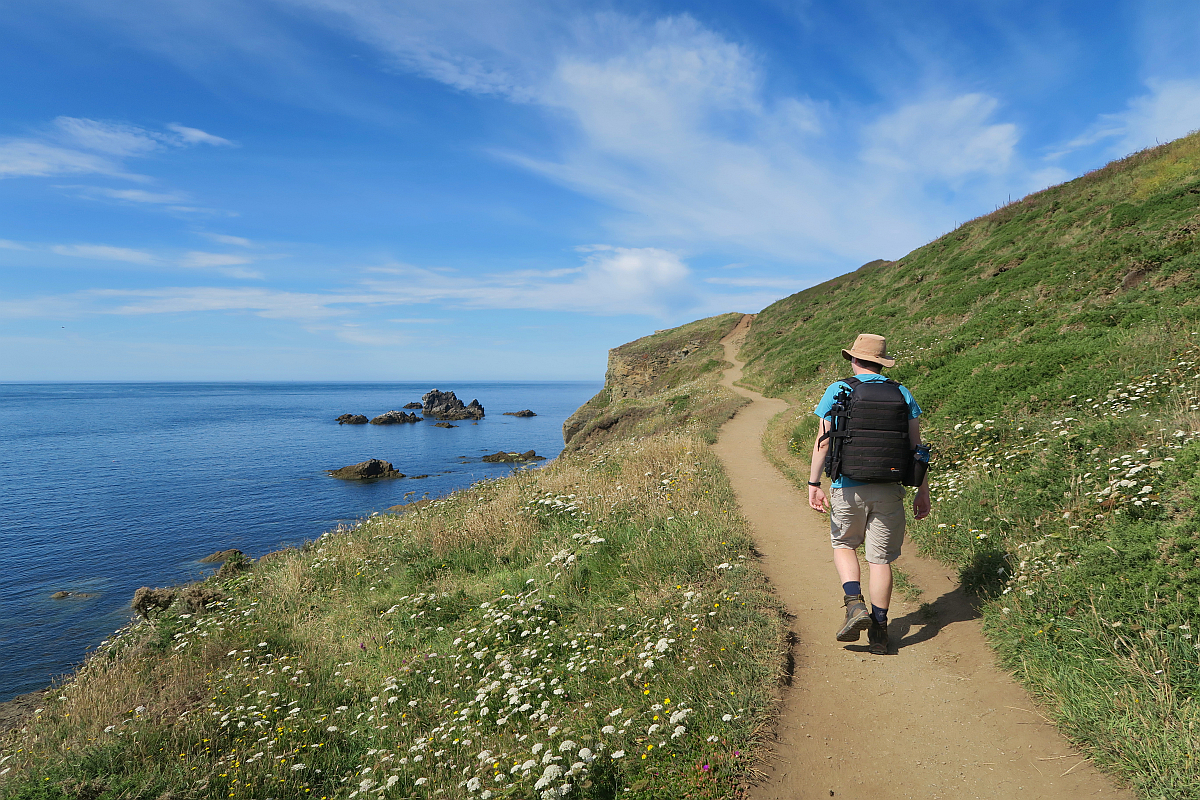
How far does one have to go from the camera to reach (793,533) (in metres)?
8.85

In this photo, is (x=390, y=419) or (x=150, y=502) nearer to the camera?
(x=150, y=502)

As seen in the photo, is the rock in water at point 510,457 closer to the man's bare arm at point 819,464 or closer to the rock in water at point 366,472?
the rock in water at point 366,472

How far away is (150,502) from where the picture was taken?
34625 mm

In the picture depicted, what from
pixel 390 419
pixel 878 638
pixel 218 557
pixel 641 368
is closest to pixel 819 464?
pixel 878 638

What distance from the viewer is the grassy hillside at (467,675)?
446 cm

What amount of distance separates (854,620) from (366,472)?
1735 inches

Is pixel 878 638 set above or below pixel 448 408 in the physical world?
above

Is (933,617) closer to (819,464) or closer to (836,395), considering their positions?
(819,464)

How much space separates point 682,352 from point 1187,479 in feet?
179

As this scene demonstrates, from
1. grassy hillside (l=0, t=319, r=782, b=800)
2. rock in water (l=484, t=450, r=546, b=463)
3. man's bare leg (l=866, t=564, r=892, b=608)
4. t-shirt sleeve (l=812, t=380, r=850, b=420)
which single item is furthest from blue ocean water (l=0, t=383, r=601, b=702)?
man's bare leg (l=866, t=564, r=892, b=608)

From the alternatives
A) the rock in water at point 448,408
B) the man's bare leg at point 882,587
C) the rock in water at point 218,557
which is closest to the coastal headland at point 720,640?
the man's bare leg at point 882,587

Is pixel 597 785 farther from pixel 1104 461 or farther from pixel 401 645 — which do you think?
pixel 1104 461

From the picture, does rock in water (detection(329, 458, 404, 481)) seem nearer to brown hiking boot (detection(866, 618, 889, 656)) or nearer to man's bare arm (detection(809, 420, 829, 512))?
man's bare arm (detection(809, 420, 829, 512))

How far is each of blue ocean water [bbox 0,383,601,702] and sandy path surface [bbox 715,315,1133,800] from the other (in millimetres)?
15104
